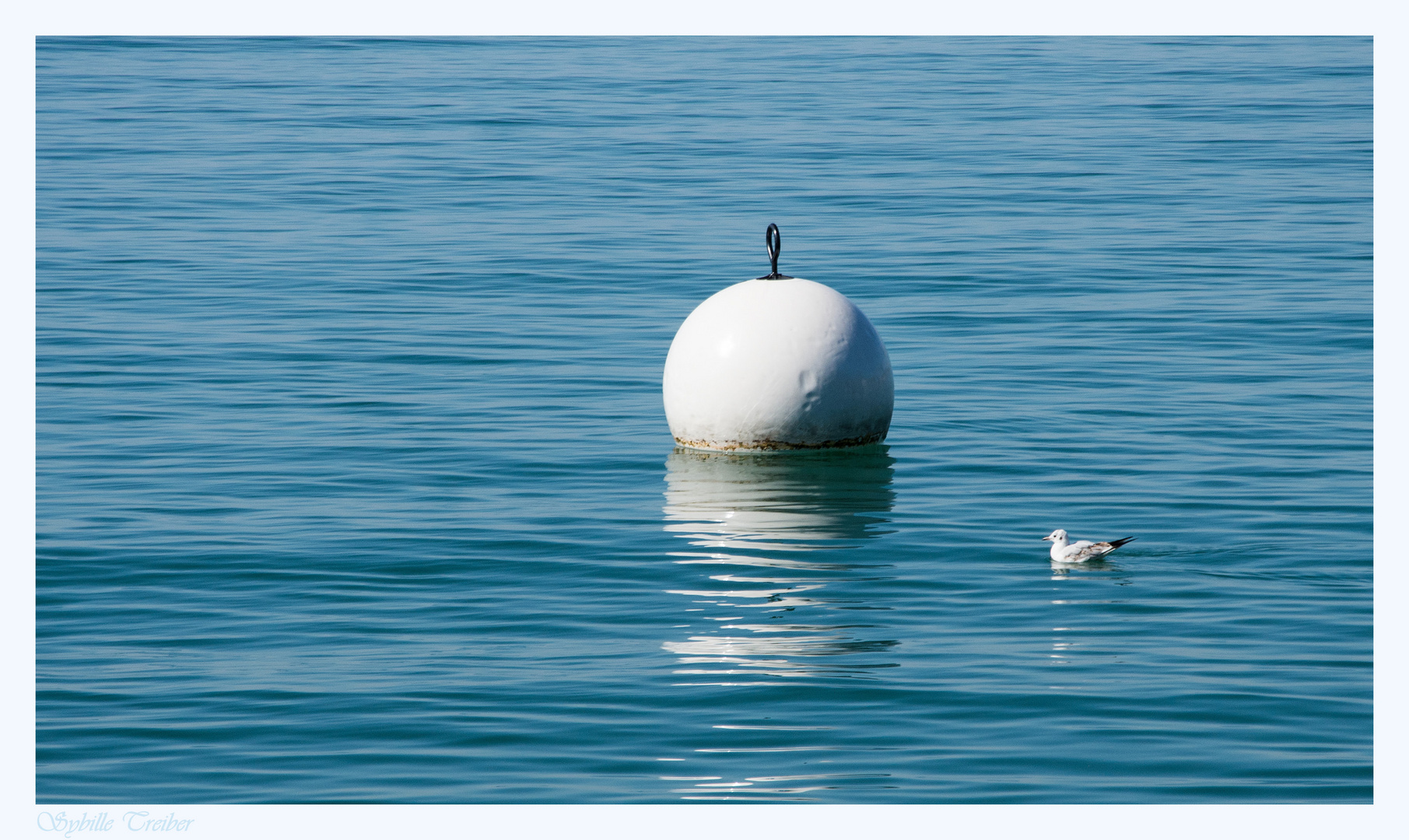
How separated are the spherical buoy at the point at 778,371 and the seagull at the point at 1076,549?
342 cm

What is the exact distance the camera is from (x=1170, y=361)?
20453 millimetres

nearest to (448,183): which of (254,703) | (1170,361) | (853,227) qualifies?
(853,227)

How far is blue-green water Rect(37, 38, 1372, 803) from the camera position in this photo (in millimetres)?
9734

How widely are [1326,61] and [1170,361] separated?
3204 centimetres

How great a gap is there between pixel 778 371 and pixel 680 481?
4.09 feet

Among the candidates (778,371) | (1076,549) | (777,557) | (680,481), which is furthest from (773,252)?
(1076,549)

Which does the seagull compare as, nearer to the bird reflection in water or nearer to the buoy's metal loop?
the bird reflection in water

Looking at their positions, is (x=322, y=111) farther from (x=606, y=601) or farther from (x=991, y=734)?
(x=991, y=734)

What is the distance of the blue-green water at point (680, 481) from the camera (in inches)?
383

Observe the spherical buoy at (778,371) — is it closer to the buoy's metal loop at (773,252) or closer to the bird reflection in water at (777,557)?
the buoy's metal loop at (773,252)

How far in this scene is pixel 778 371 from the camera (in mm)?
15664

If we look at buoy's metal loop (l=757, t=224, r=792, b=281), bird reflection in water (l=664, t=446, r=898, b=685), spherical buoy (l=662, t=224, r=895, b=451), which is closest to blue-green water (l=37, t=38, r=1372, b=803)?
bird reflection in water (l=664, t=446, r=898, b=685)

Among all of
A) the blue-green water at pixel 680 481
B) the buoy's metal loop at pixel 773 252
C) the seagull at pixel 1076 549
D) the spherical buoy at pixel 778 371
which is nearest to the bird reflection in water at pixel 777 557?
the blue-green water at pixel 680 481

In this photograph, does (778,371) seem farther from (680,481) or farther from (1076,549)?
(1076,549)
